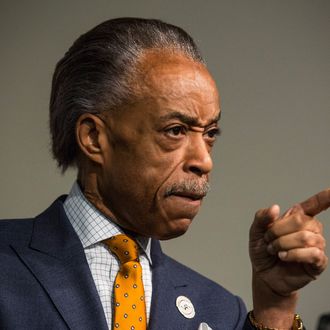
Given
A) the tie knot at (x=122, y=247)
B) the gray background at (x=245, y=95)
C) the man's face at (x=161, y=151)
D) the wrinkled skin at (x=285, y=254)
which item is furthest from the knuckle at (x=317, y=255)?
the gray background at (x=245, y=95)

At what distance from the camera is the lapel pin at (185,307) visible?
158 cm

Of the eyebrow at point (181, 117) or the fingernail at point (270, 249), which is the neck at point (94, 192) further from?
the fingernail at point (270, 249)

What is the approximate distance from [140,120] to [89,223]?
22 cm

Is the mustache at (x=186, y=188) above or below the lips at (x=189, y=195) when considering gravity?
above

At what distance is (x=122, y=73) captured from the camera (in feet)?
5.00

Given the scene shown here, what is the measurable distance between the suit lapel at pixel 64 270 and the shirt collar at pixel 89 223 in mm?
15

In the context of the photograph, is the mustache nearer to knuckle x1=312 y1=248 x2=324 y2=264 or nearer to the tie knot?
the tie knot

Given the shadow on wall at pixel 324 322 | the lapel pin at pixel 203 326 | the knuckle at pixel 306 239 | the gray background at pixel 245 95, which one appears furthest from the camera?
the shadow on wall at pixel 324 322

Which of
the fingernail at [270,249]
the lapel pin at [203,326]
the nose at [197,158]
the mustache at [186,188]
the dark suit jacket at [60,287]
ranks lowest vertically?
the lapel pin at [203,326]

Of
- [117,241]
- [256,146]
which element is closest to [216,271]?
[256,146]

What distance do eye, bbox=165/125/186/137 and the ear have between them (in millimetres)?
126

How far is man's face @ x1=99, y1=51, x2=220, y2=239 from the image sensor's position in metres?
1.47

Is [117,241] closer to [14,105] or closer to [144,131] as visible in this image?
[144,131]

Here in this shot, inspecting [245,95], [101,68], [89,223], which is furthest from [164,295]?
[245,95]
